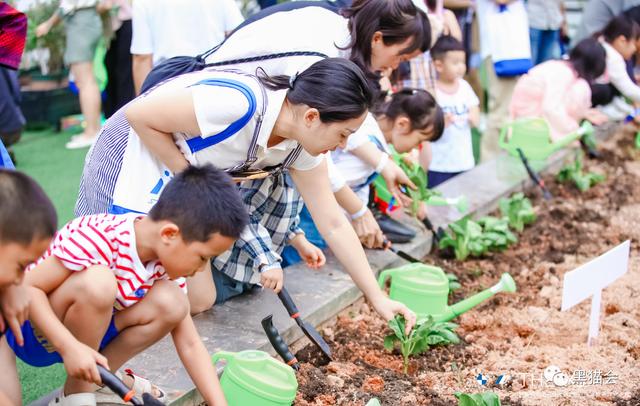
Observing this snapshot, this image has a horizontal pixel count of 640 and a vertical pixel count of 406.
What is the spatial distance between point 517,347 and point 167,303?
137cm

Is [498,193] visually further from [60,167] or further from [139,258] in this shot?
[139,258]

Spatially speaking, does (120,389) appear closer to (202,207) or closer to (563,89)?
(202,207)

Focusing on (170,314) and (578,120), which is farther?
(578,120)

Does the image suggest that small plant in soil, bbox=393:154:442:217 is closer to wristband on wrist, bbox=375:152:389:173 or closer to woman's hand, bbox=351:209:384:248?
wristband on wrist, bbox=375:152:389:173

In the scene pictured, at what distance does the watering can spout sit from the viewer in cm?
301

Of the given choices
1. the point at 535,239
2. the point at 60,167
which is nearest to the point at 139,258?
the point at 535,239

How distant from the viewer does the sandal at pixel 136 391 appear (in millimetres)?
2359

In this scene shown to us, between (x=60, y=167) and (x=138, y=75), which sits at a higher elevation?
(x=138, y=75)

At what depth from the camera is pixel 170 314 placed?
222 centimetres

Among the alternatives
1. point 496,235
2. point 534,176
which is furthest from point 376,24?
point 534,176

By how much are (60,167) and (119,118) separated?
9.35 feet

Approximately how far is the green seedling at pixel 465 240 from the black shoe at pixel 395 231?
165mm

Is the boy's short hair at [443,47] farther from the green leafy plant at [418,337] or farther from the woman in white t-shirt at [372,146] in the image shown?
the green leafy plant at [418,337]

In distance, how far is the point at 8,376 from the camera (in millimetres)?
2111
